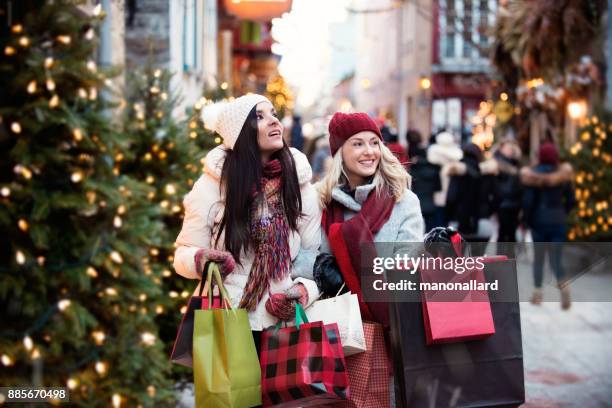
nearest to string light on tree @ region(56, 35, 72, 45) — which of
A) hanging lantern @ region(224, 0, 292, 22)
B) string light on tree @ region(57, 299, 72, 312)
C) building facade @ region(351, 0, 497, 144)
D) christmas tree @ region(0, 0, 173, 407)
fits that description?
christmas tree @ region(0, 0, 173, 407)

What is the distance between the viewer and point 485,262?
13.4ft

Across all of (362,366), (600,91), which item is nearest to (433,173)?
(600,91)

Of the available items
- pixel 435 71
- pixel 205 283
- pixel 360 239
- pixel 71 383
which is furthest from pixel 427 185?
pixel 435 71

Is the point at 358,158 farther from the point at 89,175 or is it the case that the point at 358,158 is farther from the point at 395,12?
the point at 395,12

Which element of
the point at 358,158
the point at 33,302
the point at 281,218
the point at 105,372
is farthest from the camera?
the point at 105,372

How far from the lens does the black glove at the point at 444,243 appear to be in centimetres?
407

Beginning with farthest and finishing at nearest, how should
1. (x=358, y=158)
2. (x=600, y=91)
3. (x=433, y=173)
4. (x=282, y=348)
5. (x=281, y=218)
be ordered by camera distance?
(x=600, y=91), (x=433, y=173), (x=358, y=158), (x=281, y=218), (x=282, y=348)

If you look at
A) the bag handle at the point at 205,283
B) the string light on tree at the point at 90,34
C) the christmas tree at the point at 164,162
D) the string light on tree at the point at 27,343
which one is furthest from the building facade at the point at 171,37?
the bag handle at the point at 205,283

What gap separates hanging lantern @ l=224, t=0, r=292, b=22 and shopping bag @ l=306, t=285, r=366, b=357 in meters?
7.80

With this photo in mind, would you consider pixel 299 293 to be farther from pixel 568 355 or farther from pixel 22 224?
pixel 568 355

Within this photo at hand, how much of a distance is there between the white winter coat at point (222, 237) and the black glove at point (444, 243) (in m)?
0.50

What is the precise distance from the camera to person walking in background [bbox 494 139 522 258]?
1312cm

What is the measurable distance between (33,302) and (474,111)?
3847 centimetres

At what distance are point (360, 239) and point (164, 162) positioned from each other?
3.49 m
